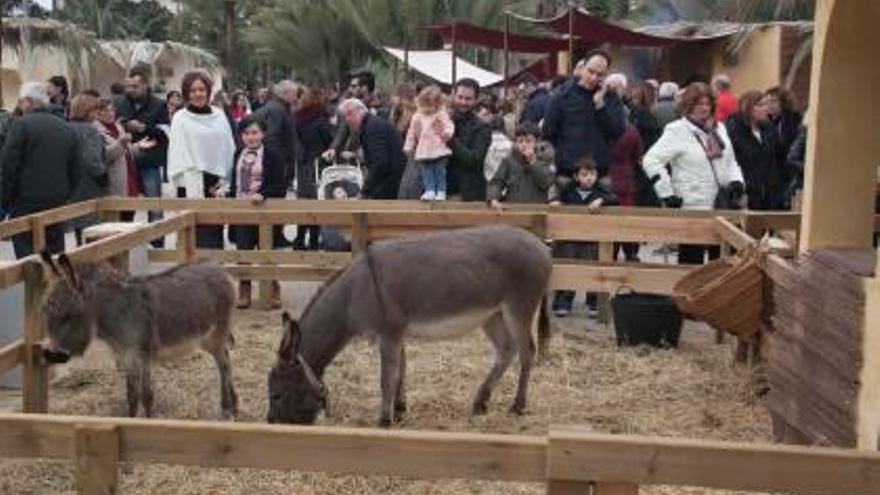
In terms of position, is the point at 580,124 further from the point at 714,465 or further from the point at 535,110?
the point at 714,465

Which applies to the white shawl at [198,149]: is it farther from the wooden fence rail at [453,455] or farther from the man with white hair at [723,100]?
the wooden fence rail at [453,455]

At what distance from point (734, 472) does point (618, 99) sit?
22.8 ft

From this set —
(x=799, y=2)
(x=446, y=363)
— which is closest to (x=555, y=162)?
(x=446, y=363)

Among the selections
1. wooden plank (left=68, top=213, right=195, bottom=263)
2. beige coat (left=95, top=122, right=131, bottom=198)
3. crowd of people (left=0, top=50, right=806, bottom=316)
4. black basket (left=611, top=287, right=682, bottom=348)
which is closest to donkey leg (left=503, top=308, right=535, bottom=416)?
black basket (left=611, top=287, right=682, bottom=348)

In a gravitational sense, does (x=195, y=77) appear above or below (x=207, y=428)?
above

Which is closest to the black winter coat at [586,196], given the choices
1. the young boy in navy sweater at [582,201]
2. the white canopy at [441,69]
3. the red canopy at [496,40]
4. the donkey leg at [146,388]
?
the young boy in navy sweater at [582,201]

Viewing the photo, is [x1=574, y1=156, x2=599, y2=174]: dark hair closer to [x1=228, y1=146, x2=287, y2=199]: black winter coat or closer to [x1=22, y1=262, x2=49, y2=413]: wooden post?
[x1=228, y1=146, x2=287, y2=199]: black winter coat

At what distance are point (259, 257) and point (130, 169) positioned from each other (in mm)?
2431

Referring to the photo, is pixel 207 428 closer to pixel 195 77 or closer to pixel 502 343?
pixel 502 343

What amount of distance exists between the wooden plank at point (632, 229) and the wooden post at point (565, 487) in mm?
5318

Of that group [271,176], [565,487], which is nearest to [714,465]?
[565,487]

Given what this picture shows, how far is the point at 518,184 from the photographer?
977 cm

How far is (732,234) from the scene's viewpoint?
7703 mm

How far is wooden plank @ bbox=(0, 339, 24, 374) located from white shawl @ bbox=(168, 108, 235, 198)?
382 cm
